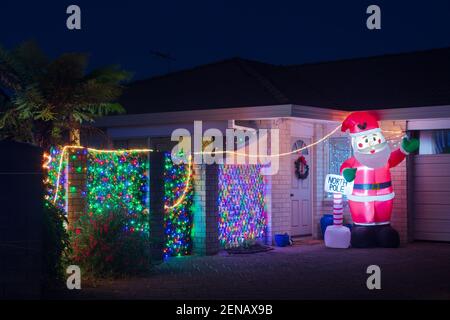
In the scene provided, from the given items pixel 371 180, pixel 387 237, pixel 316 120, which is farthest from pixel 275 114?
pixel 387 237

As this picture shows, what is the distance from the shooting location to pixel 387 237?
15.3 metres

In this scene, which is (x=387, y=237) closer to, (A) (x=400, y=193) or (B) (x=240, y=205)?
(A) (x=400, y=193)

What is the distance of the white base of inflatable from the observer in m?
15.4

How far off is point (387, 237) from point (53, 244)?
24.7ft

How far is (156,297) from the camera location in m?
9.50

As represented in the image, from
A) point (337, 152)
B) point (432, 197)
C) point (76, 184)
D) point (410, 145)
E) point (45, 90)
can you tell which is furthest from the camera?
point (337, 152)

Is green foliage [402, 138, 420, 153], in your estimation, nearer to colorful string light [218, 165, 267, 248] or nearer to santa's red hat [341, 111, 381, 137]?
santa's red hat [341, 111, 381, 137]

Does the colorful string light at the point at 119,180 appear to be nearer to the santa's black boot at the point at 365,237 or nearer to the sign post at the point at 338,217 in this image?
the sign post at the point at 338,217

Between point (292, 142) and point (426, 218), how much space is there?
3.41 m

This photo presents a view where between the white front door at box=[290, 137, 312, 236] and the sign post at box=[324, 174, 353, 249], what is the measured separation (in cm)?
112

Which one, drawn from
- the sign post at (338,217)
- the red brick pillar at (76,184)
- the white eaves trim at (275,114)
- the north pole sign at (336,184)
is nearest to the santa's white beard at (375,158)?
the sign post at (338,217)

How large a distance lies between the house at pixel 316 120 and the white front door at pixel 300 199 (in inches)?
0.9

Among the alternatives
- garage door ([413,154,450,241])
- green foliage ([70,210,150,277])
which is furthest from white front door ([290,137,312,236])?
green foliage ([70,210,150,277])

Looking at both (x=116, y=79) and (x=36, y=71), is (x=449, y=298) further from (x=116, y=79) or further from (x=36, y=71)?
(x=36, y=71)
